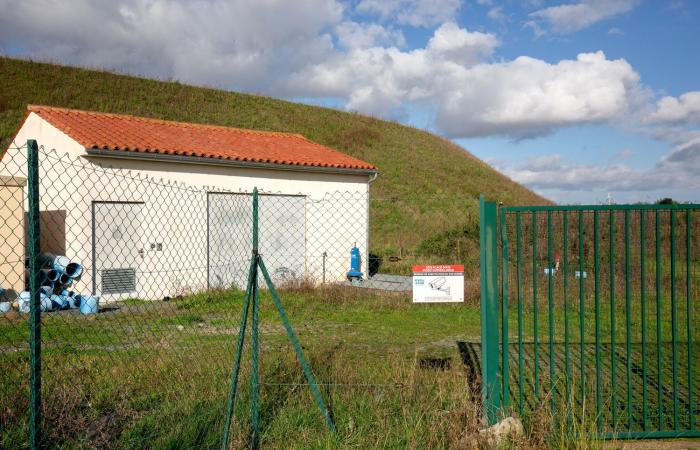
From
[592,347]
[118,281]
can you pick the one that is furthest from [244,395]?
[118,281]

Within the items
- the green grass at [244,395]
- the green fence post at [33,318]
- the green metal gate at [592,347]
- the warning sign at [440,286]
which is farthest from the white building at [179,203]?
the green fence post at [33,318]

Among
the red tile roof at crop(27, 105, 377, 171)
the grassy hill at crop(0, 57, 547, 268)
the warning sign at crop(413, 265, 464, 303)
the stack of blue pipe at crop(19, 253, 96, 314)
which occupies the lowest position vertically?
the stack of blue pipe at crop(19, 253, 96, 314)

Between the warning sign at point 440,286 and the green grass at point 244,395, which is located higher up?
the warning sign at point 440,286

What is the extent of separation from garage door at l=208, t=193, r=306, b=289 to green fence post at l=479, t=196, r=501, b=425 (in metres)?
9.95

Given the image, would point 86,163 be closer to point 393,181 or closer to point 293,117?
point 393,181

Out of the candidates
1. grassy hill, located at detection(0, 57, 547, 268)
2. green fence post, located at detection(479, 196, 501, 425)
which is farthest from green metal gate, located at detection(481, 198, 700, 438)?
grassy hill, located at detection(0, 57, 547, 268)

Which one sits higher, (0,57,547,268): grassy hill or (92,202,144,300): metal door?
(0,57,547,268): grassy hill

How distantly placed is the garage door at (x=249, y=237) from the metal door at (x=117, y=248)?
1.91 meters

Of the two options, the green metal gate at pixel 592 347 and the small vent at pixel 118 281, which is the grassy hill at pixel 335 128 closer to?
the small vent at pixel 118 281

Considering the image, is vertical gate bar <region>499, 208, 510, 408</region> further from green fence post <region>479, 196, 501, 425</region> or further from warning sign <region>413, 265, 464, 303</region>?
warning sign <region>413, 265, 464, 303</region>

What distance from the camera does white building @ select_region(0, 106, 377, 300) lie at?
13.5m

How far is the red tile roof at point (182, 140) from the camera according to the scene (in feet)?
47.2

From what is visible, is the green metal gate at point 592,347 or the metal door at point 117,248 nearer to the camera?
the green metal gate at point 592,347

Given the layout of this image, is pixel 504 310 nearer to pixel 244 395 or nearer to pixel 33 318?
pixel 244 395
